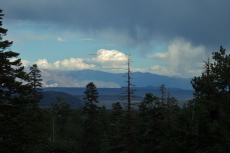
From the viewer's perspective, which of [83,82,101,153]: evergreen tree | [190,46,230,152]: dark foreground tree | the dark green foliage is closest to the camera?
[190,46,230,152]: dark foreground tree

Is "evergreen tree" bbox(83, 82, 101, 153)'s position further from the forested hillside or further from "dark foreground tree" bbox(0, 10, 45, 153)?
"dark foreground tree" bbox(0, 10, 45, 153)

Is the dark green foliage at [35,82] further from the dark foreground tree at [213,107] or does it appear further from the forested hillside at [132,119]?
the dark foreground tree at [213,107]

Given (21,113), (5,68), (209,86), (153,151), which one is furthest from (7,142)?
(153,151)

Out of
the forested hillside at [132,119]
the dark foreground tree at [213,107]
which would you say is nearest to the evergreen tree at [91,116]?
the forested hillside at [132,119]

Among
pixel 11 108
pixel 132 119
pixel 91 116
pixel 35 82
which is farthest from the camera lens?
pixel 91 116

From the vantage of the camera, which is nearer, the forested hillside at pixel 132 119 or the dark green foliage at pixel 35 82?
the forested hillside at pixel 132 119

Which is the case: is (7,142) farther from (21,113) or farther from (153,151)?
(153,151)

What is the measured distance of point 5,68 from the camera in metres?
21.4

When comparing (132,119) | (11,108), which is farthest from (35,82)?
(11,108)

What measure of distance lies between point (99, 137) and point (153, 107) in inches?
719

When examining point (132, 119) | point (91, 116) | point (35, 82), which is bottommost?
point (91, 116)

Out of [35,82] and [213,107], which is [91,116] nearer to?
[35,82]

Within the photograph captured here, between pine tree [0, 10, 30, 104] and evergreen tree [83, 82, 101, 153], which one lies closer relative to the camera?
pine tree [0, 10, 30, 104]

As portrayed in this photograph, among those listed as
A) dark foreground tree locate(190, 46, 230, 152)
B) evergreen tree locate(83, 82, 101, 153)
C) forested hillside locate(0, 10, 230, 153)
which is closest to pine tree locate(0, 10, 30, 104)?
forested hillside locate(0, 10, 230, 153)
